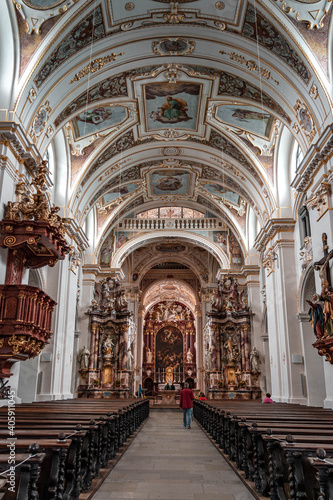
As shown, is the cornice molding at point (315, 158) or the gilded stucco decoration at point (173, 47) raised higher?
the gilded stucco decoration at point (173, 47)

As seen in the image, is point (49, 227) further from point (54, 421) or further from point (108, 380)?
point (108, 380)

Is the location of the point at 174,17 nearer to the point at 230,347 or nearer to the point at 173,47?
the point at 173,47

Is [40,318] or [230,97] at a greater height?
[230,97]

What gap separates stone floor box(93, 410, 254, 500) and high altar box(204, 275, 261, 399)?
12.1 m

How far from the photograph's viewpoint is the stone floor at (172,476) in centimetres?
468

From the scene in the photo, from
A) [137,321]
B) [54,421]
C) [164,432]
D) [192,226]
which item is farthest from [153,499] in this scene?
[137,321]

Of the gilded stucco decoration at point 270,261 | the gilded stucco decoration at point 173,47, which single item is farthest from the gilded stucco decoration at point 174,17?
the gilded stucco decoration at point 270,261

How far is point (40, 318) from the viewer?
9164 mm

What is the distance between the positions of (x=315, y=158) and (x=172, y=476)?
8.06 m

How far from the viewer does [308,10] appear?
9742 mm

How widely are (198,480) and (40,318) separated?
506 cm

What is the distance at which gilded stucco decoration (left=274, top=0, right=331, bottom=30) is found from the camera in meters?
9.60

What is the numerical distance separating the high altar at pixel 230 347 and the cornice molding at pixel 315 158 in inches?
414

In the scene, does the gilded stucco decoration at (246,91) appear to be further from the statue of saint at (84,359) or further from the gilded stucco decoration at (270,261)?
the statue of saint at (84,359)
